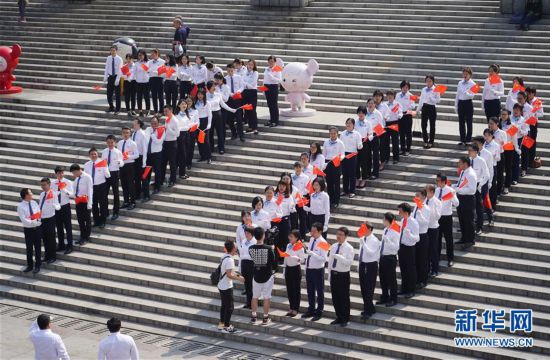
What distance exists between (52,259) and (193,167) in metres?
3.74

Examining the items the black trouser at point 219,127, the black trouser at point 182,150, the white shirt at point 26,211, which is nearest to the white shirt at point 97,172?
the white shirt at point 26,211

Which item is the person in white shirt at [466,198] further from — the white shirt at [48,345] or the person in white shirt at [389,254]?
the white shirt at [48,345]

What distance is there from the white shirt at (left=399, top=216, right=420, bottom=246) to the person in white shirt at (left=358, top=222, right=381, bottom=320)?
0.49 m

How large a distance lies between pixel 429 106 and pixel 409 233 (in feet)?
16.2

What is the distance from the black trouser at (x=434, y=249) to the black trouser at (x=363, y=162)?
10.4 feet

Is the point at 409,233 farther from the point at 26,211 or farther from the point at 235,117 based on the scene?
the point at 26,211

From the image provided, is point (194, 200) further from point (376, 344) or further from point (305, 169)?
point (376, 344)

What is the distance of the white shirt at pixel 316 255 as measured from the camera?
17.9 metres

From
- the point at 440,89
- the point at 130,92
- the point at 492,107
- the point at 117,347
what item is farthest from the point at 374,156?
the point at 117,347

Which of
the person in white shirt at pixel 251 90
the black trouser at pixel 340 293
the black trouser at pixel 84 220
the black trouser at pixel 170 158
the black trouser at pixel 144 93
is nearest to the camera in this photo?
the black trouser at pixel 340 293

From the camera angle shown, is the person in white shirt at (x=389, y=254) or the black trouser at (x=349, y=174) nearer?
the person in white shirt at (x=389, y=254)

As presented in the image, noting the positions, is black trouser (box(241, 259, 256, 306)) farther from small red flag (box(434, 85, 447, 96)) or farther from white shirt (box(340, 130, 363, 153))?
small red flag (box(434, 85, 447, 96))

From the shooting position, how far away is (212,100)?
23.3 meters

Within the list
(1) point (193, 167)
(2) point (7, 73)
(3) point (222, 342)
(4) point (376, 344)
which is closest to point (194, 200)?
(1) point (193, 167)
